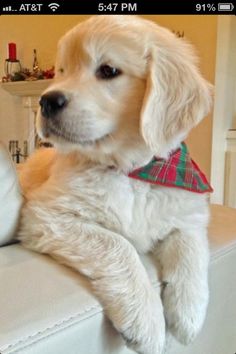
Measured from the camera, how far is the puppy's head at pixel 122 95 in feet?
2.63

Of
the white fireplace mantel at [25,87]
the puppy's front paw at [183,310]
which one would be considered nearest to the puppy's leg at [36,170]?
the puppy's front paw at [183,310]

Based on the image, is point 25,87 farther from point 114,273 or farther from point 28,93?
point 114,273

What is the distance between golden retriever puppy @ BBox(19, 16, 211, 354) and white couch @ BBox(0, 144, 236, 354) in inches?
1.7

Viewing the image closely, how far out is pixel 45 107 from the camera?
2.64 feet

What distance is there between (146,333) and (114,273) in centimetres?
11

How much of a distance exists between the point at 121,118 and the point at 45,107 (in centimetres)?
15

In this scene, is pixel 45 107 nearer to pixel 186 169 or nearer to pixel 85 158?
pixel 85 158

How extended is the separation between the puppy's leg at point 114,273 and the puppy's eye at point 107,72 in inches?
11.5

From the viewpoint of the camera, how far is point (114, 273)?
714 mm
